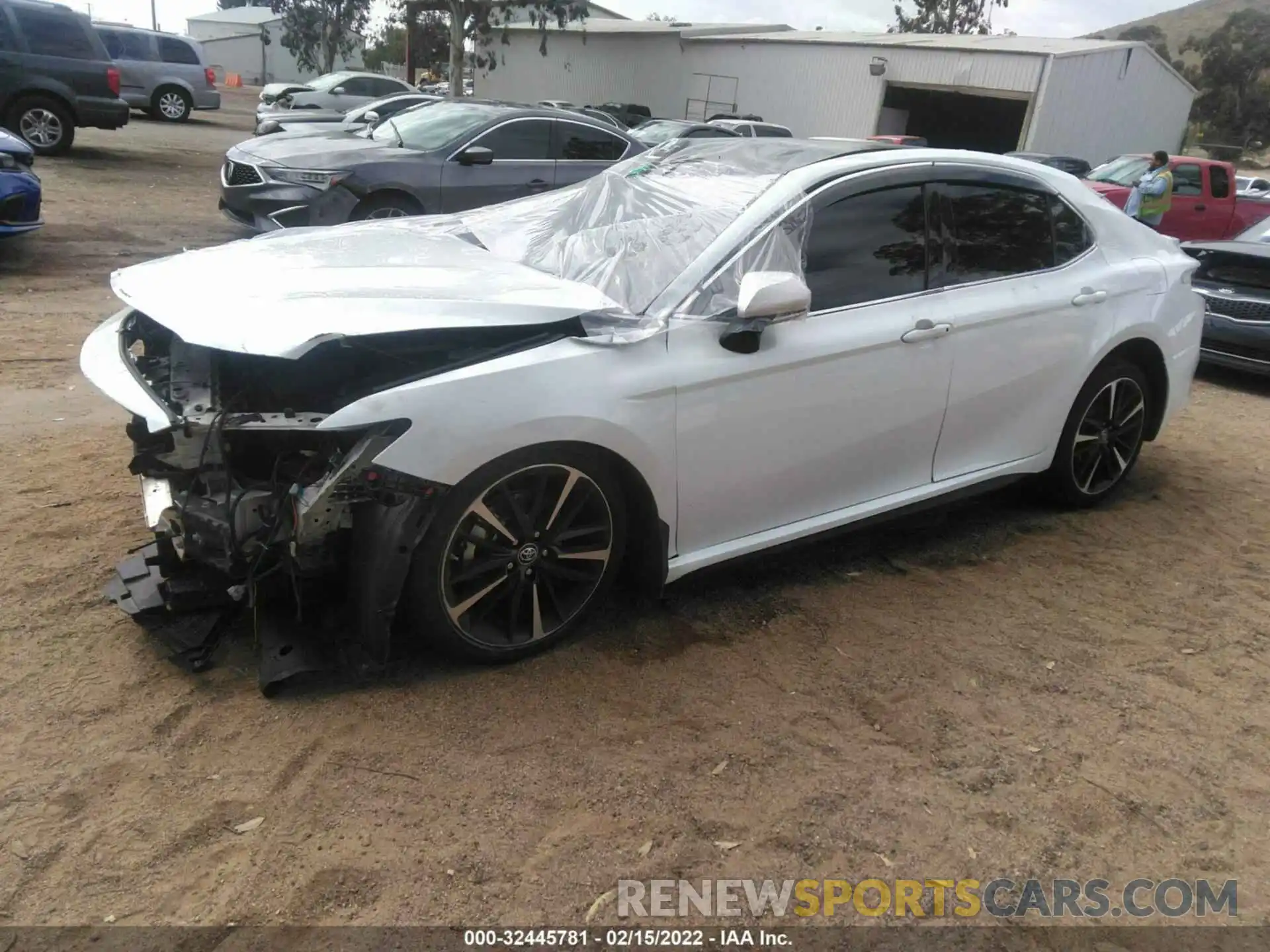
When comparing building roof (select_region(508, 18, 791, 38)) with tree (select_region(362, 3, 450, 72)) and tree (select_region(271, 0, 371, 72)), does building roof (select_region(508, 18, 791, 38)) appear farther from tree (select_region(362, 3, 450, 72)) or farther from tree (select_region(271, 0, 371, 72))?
tree (select_region(271, 0, 371, 72))

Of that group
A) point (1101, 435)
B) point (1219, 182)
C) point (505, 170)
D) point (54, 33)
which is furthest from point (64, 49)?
point (1219, 182)

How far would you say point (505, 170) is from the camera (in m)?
9.91

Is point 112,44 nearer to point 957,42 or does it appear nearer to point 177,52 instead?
point 177,52

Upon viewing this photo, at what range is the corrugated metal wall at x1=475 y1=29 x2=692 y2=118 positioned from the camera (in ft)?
119

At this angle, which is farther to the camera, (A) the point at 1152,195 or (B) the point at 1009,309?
(A) the point at 1152,195

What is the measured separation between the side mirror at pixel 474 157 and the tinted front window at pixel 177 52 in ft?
57.5

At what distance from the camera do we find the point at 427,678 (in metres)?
3.22

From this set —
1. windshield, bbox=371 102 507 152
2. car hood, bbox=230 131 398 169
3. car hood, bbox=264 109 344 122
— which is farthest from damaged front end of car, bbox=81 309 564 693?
car hood, bbox=264 109 344 122

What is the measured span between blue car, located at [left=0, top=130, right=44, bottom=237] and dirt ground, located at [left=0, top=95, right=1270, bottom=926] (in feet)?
15.8

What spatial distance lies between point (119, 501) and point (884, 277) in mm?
3339

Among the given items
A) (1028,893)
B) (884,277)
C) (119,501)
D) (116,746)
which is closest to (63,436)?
(119,501)

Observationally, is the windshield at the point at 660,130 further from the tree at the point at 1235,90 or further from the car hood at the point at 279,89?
the tree at the point at 1235,90

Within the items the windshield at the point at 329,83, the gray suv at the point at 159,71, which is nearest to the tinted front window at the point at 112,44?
the gray suv at the point at 159,71

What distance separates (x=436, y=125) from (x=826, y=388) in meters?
7.90
